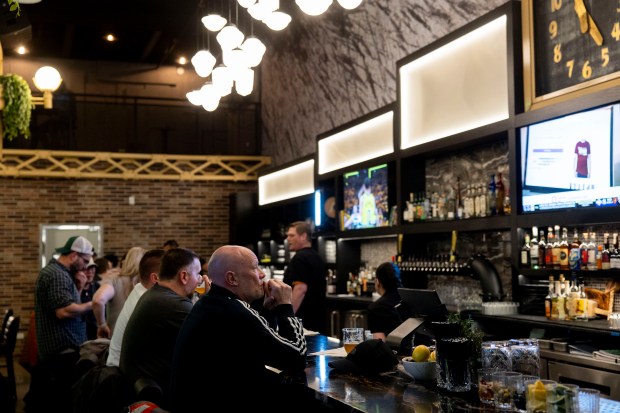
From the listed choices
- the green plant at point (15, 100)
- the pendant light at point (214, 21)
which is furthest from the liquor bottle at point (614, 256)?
the green plant at point (15, 100)

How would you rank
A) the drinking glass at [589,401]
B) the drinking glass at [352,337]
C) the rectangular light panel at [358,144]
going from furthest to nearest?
the rectangular light panel at [358,144] → the drinking glass at [352,337] → the drinking glass at [589,401]

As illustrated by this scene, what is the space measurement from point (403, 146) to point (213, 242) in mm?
7343

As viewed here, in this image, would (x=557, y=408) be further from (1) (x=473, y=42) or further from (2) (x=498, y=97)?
(1) (x=473, y=42)

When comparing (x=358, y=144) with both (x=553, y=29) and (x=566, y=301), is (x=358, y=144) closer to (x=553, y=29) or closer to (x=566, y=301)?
(x=553, y=29)

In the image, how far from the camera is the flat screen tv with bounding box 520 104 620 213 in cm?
490

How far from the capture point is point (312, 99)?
12008mm

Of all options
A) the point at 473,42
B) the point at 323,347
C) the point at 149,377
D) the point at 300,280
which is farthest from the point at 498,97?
the point at 149,377

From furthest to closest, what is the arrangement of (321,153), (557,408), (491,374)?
(321,153) < (491,374) < (557,408)

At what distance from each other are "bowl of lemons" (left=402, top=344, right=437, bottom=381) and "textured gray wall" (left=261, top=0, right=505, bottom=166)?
187 inches

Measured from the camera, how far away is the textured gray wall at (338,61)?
26.9 ft

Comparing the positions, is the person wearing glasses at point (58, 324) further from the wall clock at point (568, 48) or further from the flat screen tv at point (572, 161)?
the wall clock at point (568, 48)

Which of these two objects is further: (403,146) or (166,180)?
(166,180)

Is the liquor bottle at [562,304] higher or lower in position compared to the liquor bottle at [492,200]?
lower

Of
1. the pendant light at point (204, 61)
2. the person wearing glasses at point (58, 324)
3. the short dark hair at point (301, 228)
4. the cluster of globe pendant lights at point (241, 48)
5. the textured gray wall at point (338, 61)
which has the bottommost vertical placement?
the person wearing glasses at point (58, 324)
